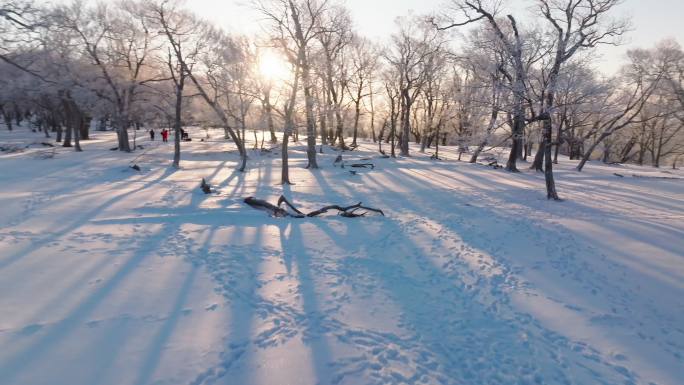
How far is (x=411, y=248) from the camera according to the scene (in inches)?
364

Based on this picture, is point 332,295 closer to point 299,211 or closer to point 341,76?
point 299,211

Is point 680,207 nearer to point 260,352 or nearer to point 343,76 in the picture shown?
point 260,352

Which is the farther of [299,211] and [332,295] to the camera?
[299,211]

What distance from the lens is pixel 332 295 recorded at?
255 inches

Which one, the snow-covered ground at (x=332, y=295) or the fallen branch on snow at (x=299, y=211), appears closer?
the snow-covered ground at (x=332, y=295)

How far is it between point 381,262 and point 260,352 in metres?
4.07

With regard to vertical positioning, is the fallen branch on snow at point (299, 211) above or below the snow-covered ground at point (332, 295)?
above

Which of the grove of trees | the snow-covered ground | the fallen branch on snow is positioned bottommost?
the snow-covered ground

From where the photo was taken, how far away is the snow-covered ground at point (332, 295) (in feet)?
14.6

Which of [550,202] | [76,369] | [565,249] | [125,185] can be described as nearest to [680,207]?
[550,202]

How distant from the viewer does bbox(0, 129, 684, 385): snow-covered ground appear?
14.6ft

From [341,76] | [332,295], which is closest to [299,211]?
[332,295]

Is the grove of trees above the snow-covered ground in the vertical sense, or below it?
above

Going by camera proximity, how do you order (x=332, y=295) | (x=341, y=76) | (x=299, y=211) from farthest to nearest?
1. (x=341, y=76)
2. (x=299, y=211)
3. (x=332, y=295)
